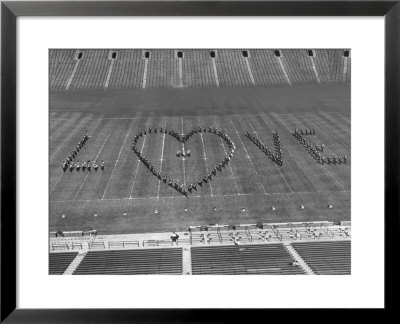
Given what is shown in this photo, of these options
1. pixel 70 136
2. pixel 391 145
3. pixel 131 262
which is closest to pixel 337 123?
pixel 391 145

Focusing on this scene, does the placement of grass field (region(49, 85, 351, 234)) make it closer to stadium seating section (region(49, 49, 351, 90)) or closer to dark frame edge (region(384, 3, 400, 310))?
stadium seating section (region(49, 49, 351, 90))

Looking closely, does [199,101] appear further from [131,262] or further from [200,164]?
[131,262]

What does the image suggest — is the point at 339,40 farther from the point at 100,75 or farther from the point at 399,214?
the point at 100,75

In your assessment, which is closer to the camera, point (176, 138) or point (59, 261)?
point (59, 261)

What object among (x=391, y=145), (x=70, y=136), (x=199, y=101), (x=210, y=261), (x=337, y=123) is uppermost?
(x=199, y=101)

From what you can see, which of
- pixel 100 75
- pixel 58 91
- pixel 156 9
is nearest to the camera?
pixel 156 9

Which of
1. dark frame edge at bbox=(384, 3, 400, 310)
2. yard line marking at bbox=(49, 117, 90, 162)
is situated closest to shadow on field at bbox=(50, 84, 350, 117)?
yard line marking at bbox=(49, 117, 90, 162)

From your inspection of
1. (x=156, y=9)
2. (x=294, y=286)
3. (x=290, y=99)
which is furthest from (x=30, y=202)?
(x=290, y=99)

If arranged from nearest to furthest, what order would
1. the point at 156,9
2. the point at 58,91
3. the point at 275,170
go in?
1. the point at 156,9
2. the point at 58,91
3. the point at 275,170
